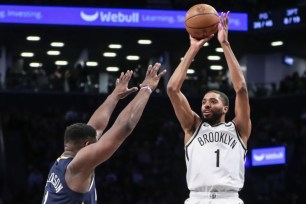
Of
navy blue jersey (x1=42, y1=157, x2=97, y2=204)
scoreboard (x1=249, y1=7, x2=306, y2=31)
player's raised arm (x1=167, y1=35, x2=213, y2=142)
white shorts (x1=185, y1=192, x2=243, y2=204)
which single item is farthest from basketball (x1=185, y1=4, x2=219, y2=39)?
scoreboard (x1=249, y1=7, x2=306, y2=31)

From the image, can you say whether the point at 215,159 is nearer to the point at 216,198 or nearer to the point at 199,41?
the point at 216,198

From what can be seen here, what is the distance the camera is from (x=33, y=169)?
20031 millimetres

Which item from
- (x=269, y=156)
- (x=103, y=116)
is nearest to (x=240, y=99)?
(x=103, y=116)

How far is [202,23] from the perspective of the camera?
23.2 feet

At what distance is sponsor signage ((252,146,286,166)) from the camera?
22672 millimetres

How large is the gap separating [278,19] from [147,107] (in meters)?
5.80

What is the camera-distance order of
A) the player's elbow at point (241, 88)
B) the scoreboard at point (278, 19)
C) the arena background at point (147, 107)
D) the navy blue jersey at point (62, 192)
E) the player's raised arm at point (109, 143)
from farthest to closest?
the scoreboard at point (278, 19) → the arena background at point (147, 107) → the player's elbow at point (241, 88) → the navy blue jersey at point (62, 192) → the player's raised arm at point (109, 143)

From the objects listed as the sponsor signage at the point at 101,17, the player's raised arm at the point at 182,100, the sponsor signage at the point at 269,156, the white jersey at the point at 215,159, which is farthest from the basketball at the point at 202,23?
the sponsor signage at the point at 101,17

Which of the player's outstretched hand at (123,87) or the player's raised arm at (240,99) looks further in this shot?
the player's raised arm at (240,99)

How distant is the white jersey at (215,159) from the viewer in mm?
6617

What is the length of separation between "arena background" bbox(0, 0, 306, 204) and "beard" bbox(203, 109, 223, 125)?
11.0m

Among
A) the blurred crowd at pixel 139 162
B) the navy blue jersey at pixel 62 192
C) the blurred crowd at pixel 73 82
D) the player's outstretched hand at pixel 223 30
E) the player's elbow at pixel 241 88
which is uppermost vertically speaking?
the blurred crowd at pixel 73 82

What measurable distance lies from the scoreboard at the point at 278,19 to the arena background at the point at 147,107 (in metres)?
0.08

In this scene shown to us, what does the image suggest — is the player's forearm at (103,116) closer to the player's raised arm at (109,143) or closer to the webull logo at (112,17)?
the player's raised arm at (109,143)
